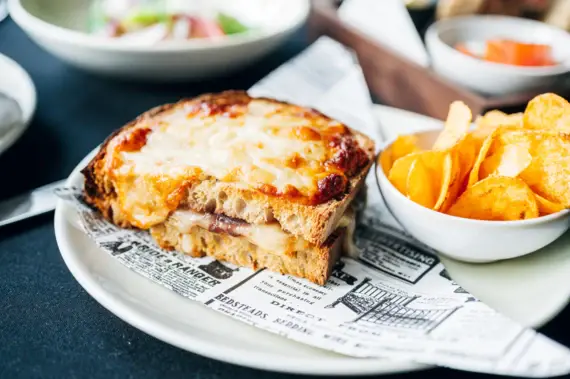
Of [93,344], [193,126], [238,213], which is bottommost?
[93,344]

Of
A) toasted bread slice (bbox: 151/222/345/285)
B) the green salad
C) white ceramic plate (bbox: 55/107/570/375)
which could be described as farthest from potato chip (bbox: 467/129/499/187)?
the green salad

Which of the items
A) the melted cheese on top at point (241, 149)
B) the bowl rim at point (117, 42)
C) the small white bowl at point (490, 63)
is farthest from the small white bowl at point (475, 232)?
the bowl rim at point (117, 42)

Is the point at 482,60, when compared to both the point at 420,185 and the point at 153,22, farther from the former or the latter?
the point at 153,22

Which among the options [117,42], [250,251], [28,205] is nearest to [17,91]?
[117,42]

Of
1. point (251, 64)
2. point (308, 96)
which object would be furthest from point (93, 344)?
point (251, 64)

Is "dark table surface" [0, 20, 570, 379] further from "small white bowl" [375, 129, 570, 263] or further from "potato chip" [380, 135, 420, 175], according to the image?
"potato chip" [380, 135, 420, 175]

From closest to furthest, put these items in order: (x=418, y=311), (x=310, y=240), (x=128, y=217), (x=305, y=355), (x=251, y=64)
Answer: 1. (x=305, y=355)
2. (x=418, y=311)
3. (x=310, y=240)
4. (x=128, y=217)
5. (x=251, y=64)

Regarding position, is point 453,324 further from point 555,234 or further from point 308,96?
point 308,96
